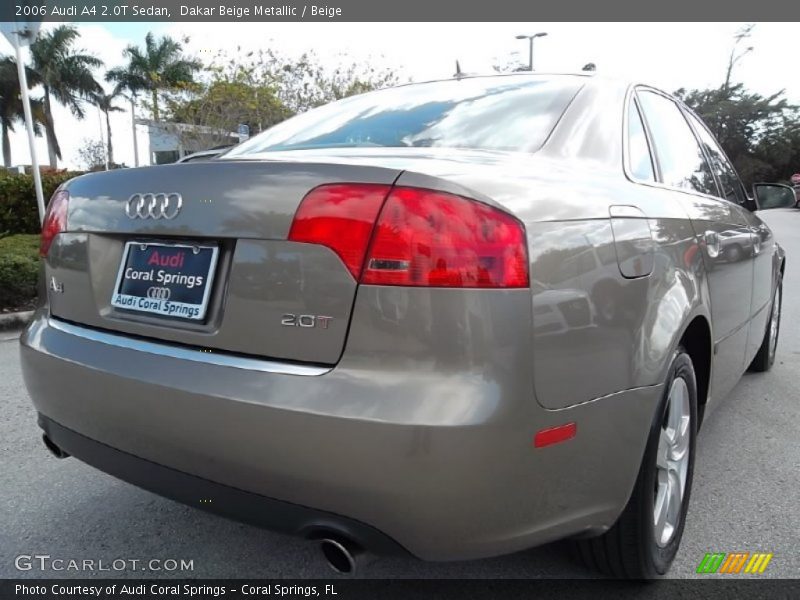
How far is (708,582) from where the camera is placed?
2.06m

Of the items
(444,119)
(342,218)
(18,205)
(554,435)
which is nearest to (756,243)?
(444,119)

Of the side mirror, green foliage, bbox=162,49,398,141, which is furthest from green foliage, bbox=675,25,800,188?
the side mirror

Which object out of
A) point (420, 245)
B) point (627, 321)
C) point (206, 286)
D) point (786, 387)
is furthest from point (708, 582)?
point (786, 387)

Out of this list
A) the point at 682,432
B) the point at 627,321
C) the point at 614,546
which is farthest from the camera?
the point at 682,432

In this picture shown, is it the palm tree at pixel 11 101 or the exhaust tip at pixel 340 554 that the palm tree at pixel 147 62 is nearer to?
the palm tree at pixel 11 101

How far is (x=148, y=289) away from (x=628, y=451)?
1334mm

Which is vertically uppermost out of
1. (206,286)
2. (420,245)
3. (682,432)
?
(420,245)

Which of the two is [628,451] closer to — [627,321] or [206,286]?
[627,321]

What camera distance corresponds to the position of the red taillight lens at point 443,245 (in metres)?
1.42

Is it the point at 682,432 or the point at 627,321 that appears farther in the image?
the point at 682,432

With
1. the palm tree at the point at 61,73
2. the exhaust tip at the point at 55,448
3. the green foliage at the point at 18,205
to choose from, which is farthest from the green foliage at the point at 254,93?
the palm tree at the point at 61,73

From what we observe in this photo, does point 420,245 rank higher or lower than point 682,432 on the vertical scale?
higher

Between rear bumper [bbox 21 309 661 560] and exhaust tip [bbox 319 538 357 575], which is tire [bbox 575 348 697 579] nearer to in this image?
rear bumper [bbox 21 309 661 560]

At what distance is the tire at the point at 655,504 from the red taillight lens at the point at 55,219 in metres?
1.85
